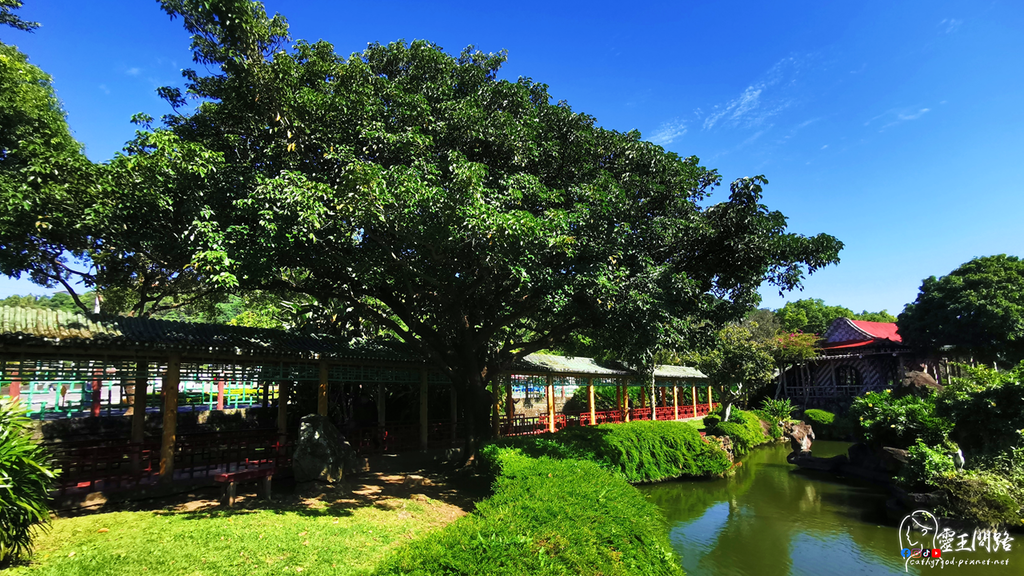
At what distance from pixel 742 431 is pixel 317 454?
652 inches

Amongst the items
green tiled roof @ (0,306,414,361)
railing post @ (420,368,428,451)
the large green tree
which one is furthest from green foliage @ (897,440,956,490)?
green tiled roof @ (0,306,414,361)

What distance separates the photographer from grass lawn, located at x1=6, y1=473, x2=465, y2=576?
244 inches

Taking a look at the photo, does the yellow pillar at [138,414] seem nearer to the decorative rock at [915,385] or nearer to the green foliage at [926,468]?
the green foliage at [926,468]

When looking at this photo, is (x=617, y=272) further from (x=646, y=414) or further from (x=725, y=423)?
(x=646, y=414)

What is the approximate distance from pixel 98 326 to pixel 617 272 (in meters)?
9.67

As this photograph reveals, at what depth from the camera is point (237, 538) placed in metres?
7.24

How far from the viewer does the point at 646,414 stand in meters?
27.9

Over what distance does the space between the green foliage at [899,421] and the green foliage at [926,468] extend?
927mm

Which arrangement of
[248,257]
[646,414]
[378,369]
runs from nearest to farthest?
[248,257], [378,369], [646,414]

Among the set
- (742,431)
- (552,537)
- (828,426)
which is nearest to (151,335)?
(552,537)

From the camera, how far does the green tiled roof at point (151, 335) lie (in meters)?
8.27

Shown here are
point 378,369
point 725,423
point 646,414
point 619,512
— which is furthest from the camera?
point 646,414

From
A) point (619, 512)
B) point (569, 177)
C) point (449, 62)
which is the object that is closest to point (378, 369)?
point (569, 177)

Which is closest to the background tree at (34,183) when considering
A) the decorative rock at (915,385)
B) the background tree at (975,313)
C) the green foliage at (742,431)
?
the green foliage at (742,431)
